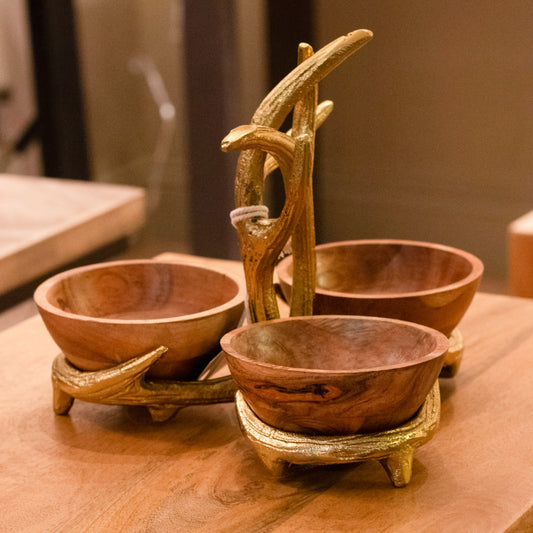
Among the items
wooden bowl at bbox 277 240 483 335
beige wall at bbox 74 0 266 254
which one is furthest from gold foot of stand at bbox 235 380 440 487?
beige wall at bbox 74 0 266 254

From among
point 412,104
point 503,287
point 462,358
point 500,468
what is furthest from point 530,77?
point 500,468

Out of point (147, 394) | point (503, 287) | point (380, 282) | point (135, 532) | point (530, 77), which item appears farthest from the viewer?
point (503, 287)

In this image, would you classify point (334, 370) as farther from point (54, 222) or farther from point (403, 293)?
point (54, 222)

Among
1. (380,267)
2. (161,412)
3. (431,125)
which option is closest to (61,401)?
(161,412)

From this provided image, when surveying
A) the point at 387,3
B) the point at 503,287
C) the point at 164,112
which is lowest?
the point at 503,287

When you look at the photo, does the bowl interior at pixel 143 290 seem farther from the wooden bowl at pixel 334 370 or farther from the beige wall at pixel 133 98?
the beige wall at pixel 133 98

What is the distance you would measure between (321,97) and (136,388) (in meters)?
1.52

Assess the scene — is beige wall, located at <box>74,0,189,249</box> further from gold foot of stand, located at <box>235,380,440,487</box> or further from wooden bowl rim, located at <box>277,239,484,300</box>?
gold foot of stand, located at <box>235,380,440,487</box>

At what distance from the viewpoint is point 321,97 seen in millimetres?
2086

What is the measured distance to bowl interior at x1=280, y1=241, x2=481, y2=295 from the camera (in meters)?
0.80

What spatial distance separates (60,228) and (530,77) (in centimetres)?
115

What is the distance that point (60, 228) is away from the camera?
131 centimetres

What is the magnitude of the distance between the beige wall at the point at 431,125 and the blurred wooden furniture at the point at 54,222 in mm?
748

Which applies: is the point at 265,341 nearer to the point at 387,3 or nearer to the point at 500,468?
the point at 500,468
